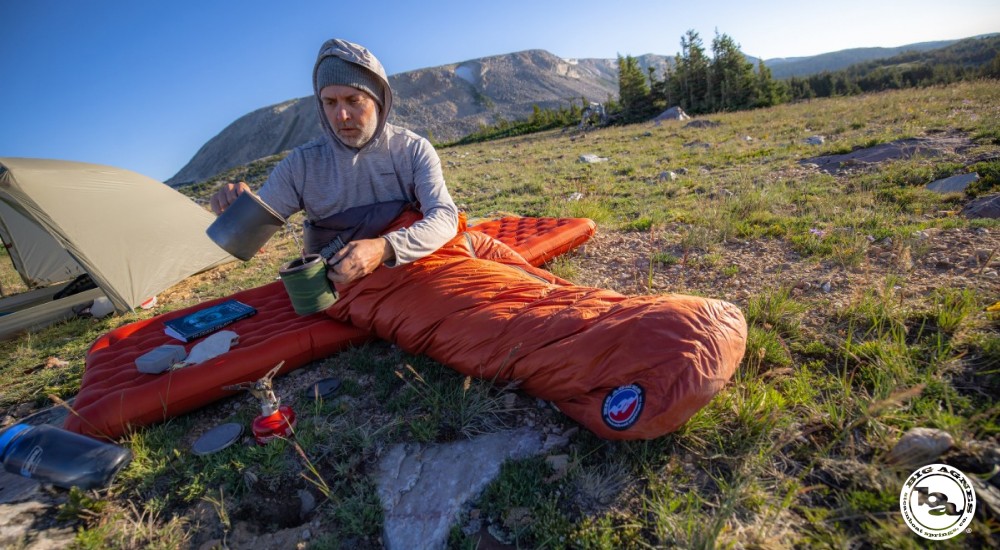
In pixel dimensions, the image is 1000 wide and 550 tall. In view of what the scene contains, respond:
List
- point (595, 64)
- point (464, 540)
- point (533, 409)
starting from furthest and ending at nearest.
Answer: point (595, 64) → point (533, 409) → point (464, 540)

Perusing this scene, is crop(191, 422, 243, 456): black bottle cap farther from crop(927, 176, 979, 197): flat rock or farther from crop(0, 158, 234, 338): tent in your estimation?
crop(927, 176, 979, 197): flat rock

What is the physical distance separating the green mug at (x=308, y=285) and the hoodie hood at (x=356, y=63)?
1304 mm

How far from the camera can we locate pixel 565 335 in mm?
2207

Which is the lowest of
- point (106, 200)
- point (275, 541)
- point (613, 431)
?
point (275, 541)

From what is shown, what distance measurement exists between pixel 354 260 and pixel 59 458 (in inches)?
63.9

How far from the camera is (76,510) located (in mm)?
1922

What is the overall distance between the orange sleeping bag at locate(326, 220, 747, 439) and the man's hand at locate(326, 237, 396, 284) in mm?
503

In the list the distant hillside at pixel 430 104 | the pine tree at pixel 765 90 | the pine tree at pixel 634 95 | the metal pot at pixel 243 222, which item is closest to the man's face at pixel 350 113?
the metal pot at pixel 243 222

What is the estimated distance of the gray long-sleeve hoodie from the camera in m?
3.17

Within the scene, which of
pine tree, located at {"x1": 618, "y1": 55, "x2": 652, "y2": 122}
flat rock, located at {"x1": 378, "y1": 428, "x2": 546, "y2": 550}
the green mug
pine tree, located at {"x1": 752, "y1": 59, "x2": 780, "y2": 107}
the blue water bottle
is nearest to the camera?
flat rock, located at {"x1": 378, "y1": 428, "x2": 546, "y2": 550}

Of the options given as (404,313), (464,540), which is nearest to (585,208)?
(404,313)

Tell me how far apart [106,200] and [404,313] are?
569 cm

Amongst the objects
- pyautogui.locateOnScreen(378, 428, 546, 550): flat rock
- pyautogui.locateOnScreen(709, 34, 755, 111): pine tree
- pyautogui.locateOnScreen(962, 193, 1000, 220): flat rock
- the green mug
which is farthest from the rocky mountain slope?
pyautogui.locateOnScreen(378, 428, 546, 550): flat rock

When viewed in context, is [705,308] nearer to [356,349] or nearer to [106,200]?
[356,349]
